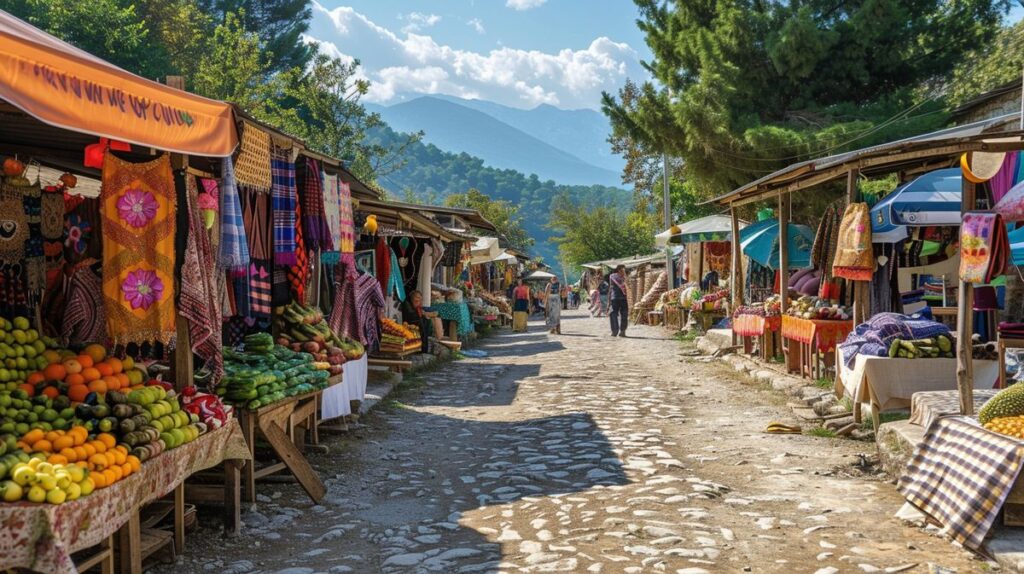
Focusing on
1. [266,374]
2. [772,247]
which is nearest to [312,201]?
[266,374]

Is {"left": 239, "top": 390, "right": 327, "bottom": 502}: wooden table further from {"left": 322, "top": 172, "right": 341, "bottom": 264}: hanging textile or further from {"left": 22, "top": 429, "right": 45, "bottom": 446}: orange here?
{"left": 322, "top": 172, "right": 341, "bottom": 264}: hanging textile

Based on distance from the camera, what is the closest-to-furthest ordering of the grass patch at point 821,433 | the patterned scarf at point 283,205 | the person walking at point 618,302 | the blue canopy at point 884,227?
the patterned scarf at point 283,205
the grass patch at point 821,433
the blue canopy at point 884,227
the person walking at point 618,302

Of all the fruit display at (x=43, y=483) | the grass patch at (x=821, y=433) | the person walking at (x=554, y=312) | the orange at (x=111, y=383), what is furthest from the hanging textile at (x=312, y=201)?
the person walking at (x=554, y=312)

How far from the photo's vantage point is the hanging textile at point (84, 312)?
6008 mm

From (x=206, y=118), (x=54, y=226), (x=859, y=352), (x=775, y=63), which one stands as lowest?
(x=859, y=352)

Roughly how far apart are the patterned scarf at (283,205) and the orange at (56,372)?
3.11m

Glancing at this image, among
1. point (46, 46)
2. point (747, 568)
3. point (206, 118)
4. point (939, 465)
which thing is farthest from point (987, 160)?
point (46, 46)

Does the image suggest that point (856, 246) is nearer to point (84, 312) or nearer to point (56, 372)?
point (84, 312)

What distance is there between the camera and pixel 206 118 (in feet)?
17.2

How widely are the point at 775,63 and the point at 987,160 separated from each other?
46.7 ft

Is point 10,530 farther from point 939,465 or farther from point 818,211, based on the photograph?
point 818,211

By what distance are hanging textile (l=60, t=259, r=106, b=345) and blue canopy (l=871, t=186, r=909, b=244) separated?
335 inches

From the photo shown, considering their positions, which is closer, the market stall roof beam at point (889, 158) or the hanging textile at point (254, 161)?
the market stall roof beam at point (889, 158)

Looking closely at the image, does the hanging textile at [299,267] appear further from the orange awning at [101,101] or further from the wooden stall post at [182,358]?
the orange awning at [101,101]
